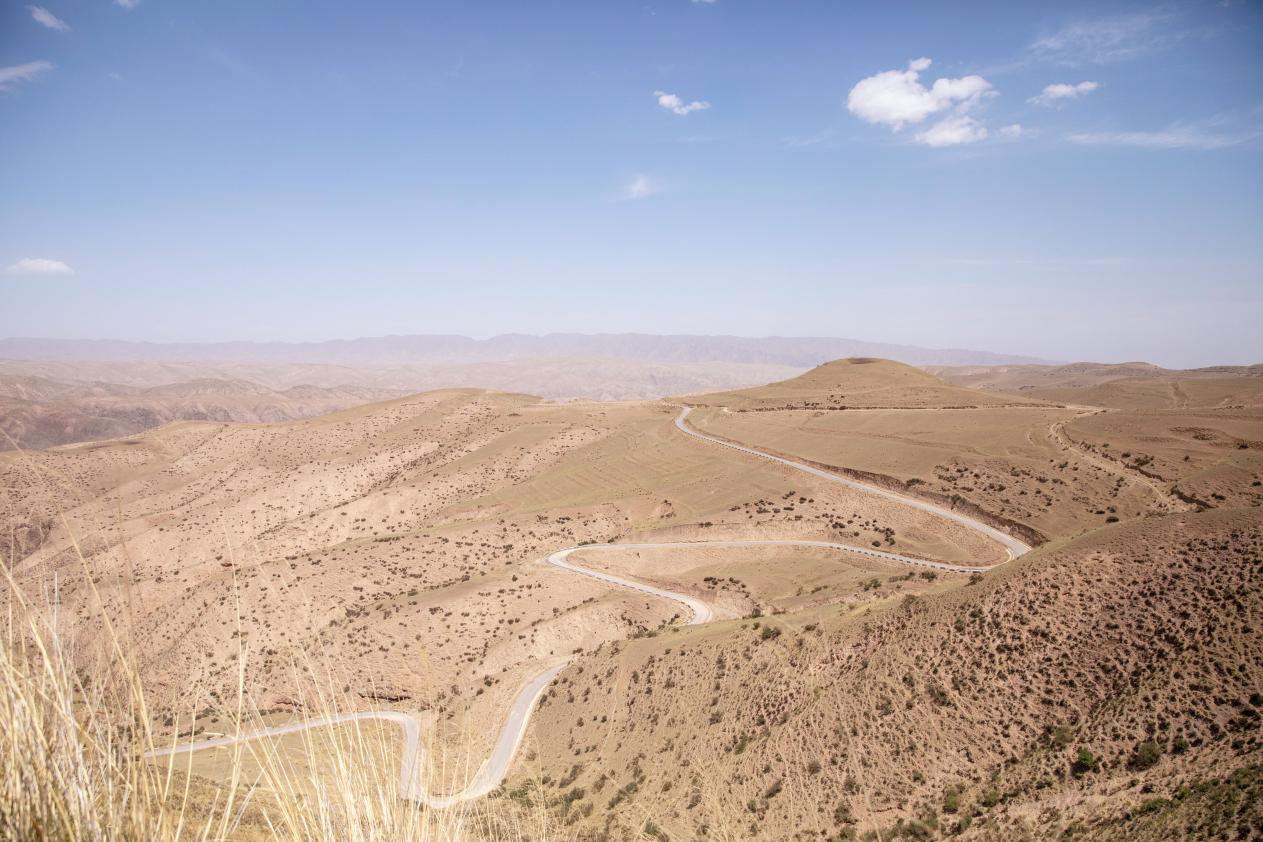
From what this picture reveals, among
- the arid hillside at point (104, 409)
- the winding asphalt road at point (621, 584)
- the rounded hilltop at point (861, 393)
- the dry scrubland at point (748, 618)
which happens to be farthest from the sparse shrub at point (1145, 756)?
the arid hillside at point (104, 409)

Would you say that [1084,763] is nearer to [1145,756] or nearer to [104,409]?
[1145,756]

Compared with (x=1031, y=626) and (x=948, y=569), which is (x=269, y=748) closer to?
(x=1031, y=626)

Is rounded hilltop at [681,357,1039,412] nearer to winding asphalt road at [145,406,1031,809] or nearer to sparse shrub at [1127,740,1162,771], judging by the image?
winding asphalt road at [145,406,1031,809]

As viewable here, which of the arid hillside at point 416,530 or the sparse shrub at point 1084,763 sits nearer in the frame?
the sparse shrub at point 1084,763

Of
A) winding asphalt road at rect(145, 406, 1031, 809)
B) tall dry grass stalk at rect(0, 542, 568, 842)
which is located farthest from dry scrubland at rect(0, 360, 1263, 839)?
winding asphalt road at rect(145, 406, 1031, 809)

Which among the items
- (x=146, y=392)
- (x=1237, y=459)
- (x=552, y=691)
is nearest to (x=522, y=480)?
(x=552, y=691)

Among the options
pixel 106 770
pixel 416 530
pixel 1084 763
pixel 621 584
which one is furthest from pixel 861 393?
pixel 106 770

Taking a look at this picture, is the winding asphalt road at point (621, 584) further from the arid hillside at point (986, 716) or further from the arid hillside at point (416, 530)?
the arid hillside at point (986, 716)
